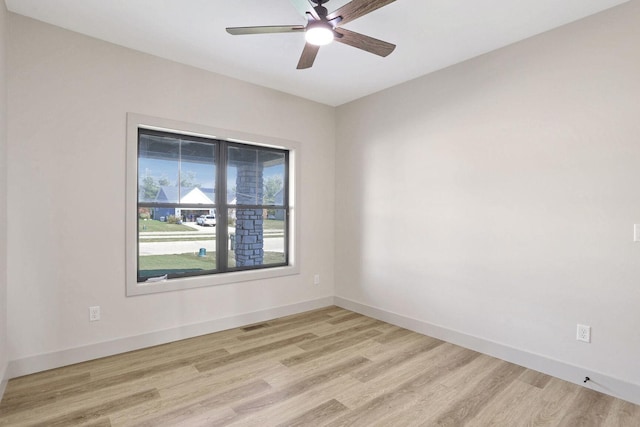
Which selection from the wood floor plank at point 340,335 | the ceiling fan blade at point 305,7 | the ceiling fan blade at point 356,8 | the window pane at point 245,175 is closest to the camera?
the ceiling fan blade at point 356,8

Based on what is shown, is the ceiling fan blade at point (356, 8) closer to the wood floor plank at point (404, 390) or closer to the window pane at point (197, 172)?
the window pane at point (197, 172)

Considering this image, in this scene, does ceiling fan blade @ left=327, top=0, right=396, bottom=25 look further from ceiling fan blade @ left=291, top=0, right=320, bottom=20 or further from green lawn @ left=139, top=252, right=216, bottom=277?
green lawn @ left=139, top=252, right=216, bottom=277

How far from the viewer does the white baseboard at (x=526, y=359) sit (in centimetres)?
233

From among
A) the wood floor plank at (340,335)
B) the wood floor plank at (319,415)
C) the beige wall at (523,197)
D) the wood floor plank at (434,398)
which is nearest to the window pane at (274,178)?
the beige wall at (523,197)

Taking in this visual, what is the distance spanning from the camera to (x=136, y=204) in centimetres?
306

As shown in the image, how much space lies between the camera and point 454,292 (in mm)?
3293

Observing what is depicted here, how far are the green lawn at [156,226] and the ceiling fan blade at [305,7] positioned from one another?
7.94 ft

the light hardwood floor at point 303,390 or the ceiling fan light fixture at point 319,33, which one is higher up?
the ceiling fan light fixture at point 319,33

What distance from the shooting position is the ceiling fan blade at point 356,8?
1.89 metres

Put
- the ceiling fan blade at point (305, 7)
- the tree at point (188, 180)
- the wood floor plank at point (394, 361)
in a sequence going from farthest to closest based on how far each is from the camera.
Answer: the tree at point (188, 180), the wood floor plank at point (394, 361), the ceiling fan blade at point (305, 7)

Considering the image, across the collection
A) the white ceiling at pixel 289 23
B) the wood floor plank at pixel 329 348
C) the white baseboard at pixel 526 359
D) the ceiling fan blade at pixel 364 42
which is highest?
the white ceiling at pixel 289 23

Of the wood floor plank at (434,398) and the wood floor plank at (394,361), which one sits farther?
the wood floor plank at (394,361)

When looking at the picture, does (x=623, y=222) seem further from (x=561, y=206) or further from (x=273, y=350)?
(x=273, y=350)

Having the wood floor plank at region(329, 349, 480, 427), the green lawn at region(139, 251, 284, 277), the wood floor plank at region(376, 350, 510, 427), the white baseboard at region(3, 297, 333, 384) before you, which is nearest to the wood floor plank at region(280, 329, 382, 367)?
the wood floor plank at region(329, 349, 480, 427)
